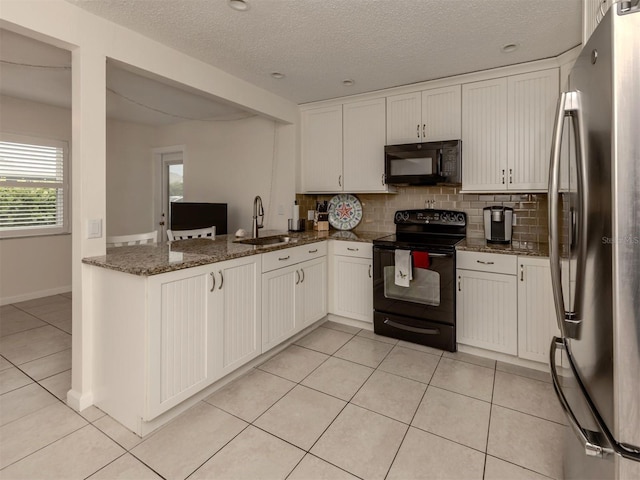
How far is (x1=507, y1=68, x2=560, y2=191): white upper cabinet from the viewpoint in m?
2.67

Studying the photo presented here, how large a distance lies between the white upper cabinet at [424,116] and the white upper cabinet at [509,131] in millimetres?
94

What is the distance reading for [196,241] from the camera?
111 inches

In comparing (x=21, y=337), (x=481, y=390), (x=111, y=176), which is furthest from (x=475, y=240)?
(x=111, y=176)

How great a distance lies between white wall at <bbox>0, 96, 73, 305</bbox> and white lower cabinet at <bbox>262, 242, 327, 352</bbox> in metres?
3.53

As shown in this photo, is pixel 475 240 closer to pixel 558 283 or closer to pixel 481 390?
pixel 481 390

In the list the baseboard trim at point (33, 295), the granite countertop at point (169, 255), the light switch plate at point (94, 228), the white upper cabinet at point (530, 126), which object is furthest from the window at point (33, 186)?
the white upper cabinet at point (530, 126)

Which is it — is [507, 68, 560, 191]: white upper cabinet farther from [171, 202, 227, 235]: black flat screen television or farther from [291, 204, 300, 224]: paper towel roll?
[171, 202, 227, 235]: black flat screen television

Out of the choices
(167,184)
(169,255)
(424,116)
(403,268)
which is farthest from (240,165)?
(403,268)

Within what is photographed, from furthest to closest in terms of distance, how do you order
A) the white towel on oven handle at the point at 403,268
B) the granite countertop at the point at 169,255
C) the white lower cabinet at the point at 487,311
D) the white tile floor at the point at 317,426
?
the white towel on oven handle at the point at 403,268, the white lower cabinet at the point at 487,311, the granite countertop at the point at 169,255, the white tile floor at the point at 317,426

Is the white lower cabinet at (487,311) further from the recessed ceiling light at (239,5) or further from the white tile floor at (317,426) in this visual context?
the recessed ceiling light at (239,5)

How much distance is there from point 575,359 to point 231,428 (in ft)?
5.48

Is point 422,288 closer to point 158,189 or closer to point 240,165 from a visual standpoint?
point 240,165

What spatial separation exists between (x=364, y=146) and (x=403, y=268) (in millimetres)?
1430

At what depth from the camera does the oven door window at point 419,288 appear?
277 centimetres
